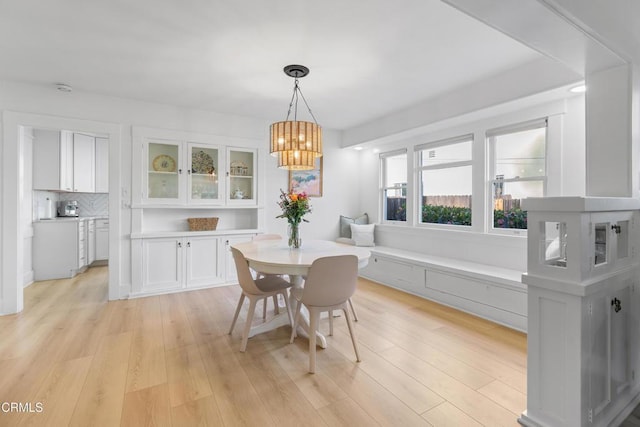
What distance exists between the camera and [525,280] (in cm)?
150

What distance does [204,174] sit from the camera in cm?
429

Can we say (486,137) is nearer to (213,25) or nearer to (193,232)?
(213,25)

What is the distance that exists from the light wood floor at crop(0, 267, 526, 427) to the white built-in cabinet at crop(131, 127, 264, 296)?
2.48 feet

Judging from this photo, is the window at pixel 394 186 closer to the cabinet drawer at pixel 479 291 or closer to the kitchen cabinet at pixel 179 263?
the cabinet drawer at pixel 479 291

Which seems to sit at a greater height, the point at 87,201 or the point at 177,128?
the point at 177,128

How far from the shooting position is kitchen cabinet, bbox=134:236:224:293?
12.6 feet

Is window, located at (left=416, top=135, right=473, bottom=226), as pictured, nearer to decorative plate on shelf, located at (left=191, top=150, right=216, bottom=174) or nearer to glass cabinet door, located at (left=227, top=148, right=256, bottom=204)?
glass cabinet door, located at (left=227, top=148, right=256, bottom=204)

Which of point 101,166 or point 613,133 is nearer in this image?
point 613,133

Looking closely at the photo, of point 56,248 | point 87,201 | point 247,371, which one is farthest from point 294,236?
point 87,201

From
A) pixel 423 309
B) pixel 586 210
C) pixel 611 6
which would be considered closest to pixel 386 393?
pixel 586 210

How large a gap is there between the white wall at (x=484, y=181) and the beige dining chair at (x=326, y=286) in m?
2.13

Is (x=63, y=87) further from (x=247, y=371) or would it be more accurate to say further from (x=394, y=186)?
(x=394, y=186)

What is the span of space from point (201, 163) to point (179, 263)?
55.5 inches

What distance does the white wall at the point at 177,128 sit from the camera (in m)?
3.35
